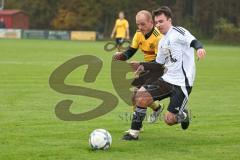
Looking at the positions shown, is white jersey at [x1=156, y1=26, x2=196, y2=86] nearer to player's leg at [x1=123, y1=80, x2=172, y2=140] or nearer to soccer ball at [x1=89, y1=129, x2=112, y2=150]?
player's leg at [x1=123, y1=80, x2=172, y2=140]

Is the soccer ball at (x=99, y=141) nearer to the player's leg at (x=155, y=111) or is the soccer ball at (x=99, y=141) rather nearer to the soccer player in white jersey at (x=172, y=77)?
the soccer player in white jersey at (x=172, y=77)

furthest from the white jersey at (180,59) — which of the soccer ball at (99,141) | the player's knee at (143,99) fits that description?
the soccer ball at (99,141)

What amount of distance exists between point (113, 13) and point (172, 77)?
235ft

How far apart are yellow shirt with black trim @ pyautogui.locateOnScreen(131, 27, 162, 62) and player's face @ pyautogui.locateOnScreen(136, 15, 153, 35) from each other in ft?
0.53

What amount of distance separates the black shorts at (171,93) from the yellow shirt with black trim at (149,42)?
1.03m

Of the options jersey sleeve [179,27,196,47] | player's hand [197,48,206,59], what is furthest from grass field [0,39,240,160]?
jersey sleeve [179,27,196,47]

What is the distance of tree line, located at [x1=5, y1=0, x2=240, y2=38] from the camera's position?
77188 mm

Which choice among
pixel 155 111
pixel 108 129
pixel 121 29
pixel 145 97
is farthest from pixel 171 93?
pixel 121 29

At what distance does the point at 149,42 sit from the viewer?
9.77 meters

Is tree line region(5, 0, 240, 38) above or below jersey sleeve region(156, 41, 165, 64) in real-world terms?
below

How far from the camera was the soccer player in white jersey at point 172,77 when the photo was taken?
868 centimetres

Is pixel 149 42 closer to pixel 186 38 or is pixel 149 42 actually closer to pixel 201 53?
pixel 186 38


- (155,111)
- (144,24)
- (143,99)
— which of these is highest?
(144,24)

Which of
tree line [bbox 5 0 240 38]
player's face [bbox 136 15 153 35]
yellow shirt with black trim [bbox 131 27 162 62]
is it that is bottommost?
tree line [bbox 5 0 240 38]
